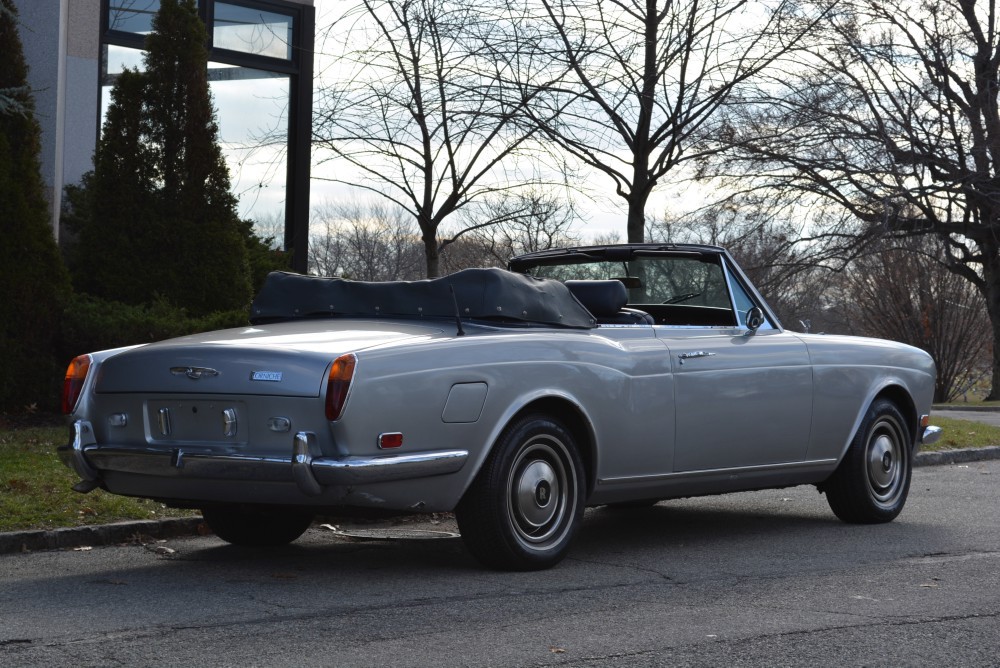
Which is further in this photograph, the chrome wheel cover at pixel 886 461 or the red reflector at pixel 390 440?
the chrome wheel cover at pixel 886 461

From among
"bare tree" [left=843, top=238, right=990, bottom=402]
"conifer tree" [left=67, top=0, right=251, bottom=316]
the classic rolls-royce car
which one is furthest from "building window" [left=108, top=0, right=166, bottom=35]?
"bare tree" [left=843, top=238, right=990, bottom=402]

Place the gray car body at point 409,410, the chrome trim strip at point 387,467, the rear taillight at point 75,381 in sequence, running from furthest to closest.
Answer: the rear taillight at point 75,381, the gray car body at point 409,410, the chrome trim strip at point 387,467

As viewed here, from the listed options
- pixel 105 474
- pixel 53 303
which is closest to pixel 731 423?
pixel 105 474

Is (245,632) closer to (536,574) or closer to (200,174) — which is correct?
(536,574)

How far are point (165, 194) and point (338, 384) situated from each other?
8230mm

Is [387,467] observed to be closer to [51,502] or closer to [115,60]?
[51,502]

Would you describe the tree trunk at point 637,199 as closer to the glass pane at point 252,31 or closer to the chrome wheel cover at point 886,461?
the glass pane at point 252,31

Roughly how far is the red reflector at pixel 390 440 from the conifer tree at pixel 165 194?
776cm

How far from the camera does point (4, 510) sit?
711 centimetres

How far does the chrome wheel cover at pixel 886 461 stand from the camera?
7996mm

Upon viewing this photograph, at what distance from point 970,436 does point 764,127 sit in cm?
494

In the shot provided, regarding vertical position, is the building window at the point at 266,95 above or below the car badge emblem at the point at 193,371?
above

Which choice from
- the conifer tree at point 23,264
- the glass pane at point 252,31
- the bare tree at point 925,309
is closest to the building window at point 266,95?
the glass pane at point 252,31

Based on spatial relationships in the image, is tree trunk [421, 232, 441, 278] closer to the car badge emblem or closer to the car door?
the car door
